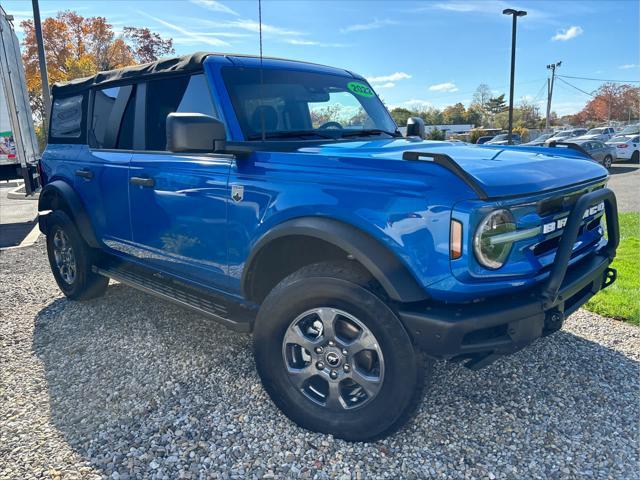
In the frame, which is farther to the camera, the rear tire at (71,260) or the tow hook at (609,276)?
the rear tire at (71,260)

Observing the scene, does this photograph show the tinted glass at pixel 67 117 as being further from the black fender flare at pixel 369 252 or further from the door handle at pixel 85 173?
the black fender flare at pixel 369 252

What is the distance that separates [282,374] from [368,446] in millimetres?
581

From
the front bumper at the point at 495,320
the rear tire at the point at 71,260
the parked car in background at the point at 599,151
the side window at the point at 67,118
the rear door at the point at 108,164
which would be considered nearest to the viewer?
the front bumper at the point at 495,320

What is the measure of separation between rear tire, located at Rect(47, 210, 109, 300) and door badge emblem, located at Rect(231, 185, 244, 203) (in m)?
2.25

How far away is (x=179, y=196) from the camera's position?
3340 mm

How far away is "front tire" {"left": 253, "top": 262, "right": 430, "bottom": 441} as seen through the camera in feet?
7.85

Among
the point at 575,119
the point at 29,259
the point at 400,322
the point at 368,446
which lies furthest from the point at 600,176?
the point at 575,119

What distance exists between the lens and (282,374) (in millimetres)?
2783

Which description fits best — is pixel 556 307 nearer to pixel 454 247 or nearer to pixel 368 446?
pixel 454 247

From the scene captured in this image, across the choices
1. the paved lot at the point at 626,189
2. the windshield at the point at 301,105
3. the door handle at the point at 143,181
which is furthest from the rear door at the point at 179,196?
the paved lot at the point at 626,189

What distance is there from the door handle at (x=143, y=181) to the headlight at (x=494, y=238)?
228cm

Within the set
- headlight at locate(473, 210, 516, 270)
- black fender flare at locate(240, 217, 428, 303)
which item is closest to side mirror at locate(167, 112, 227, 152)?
black fender flare at locate(240, 217, 428, 303)

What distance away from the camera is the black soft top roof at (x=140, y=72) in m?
3.40

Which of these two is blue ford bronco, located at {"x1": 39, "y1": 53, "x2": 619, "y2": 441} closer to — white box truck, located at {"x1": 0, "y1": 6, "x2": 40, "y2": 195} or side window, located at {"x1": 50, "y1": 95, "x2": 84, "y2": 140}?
side window, located at {"x1": 50, "y1": 95, "x2": 84, "y2": 140}
